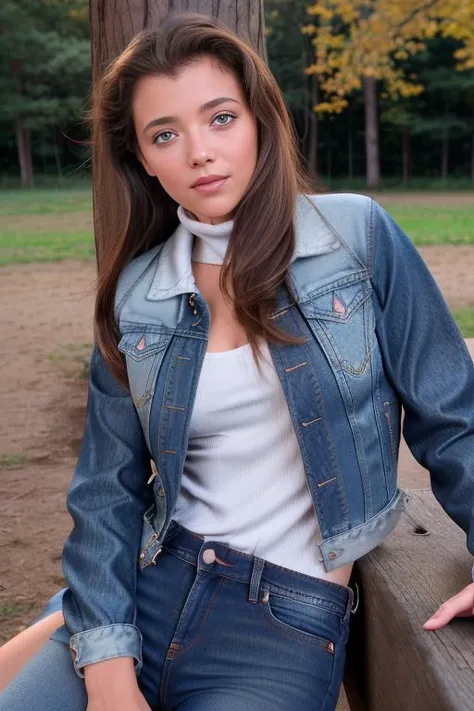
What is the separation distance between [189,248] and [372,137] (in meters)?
28.1

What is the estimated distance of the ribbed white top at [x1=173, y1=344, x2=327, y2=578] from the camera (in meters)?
1.69

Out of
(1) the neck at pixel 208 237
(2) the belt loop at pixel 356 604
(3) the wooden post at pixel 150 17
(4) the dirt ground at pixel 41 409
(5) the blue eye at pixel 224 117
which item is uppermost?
(3) the wooden post at pixel 150 17

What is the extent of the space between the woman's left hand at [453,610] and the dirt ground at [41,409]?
1.08m

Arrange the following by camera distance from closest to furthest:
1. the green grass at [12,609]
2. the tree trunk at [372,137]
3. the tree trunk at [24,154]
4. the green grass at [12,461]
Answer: the green grass at [12,609] → the green grass at [12,461] → the tree trunk at [372,137] → the tree trunk at [24,154]

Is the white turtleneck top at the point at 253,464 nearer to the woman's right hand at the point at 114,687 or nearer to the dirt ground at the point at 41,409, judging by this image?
the woman's right hand at the point at 114,687

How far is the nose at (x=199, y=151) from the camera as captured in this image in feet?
5.69

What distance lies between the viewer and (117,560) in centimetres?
180

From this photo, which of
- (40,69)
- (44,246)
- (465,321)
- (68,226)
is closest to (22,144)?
(40,69)

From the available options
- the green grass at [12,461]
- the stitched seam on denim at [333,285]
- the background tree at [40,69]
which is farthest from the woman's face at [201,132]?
the background tree at [40,69]

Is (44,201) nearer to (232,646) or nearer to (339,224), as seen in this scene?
(339,224)

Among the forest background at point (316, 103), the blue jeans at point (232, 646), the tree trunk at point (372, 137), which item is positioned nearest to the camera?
the blue jeans at point (232, 646)

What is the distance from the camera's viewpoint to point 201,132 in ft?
5.74

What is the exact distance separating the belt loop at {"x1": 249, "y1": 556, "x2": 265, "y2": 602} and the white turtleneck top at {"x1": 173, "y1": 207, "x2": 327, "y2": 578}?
0.03 meters

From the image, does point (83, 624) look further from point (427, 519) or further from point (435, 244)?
point (435, 244)
